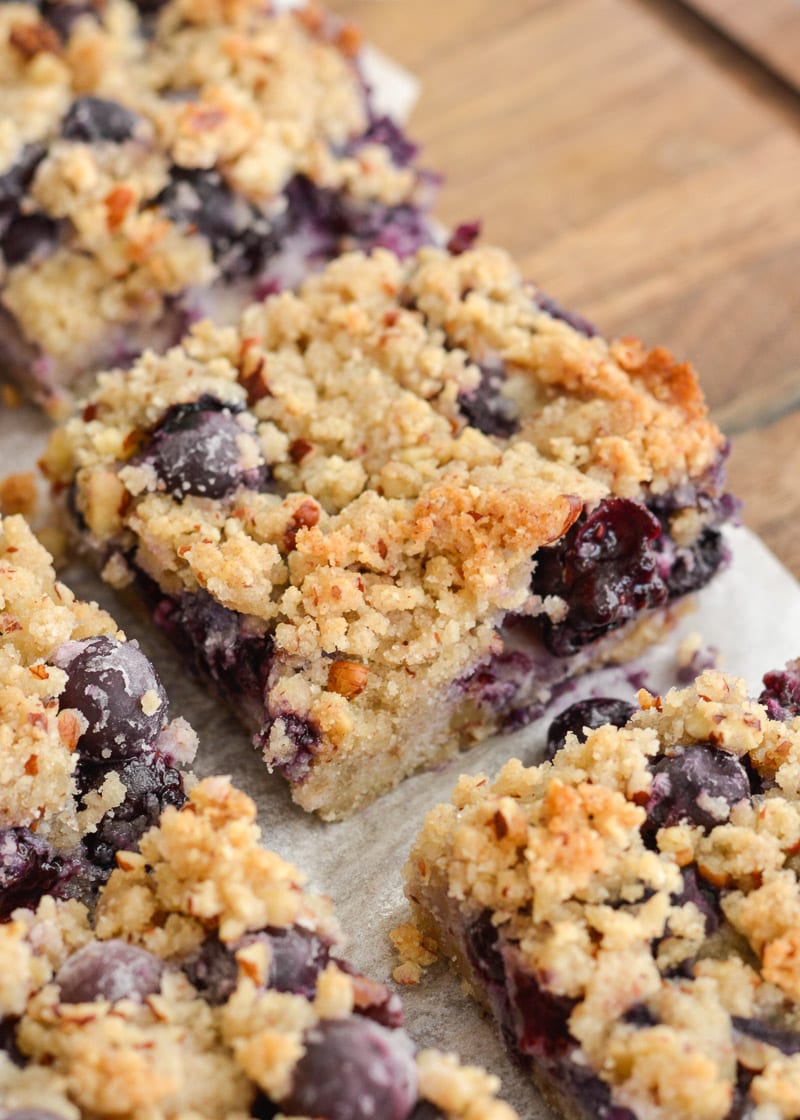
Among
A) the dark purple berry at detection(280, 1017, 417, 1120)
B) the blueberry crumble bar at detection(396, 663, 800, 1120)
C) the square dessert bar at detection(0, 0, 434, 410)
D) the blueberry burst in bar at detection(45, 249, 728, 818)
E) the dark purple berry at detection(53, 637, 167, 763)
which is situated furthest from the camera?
the square dessert bar at detection(0, 0, 434, 410)

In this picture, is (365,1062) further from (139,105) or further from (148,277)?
(139,105)

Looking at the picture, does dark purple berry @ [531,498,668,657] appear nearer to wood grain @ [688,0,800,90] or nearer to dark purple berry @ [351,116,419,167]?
dark purple berry @ [351,116,419,167]

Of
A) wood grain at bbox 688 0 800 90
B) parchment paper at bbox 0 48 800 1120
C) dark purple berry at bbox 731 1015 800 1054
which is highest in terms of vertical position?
wood grain at bbox 688 0 800 90

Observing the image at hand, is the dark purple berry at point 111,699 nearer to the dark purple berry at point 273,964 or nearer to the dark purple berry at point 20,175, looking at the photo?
the dark purple berry at point 273,964

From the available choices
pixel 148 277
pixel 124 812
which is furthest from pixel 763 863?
pixel 148 277

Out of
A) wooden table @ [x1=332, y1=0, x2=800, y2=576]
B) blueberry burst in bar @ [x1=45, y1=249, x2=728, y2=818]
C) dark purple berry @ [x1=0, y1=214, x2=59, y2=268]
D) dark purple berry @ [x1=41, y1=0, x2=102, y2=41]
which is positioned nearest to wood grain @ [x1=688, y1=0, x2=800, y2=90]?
wooden table @ [x1=332, y1=0, x2=800, y2=576]
